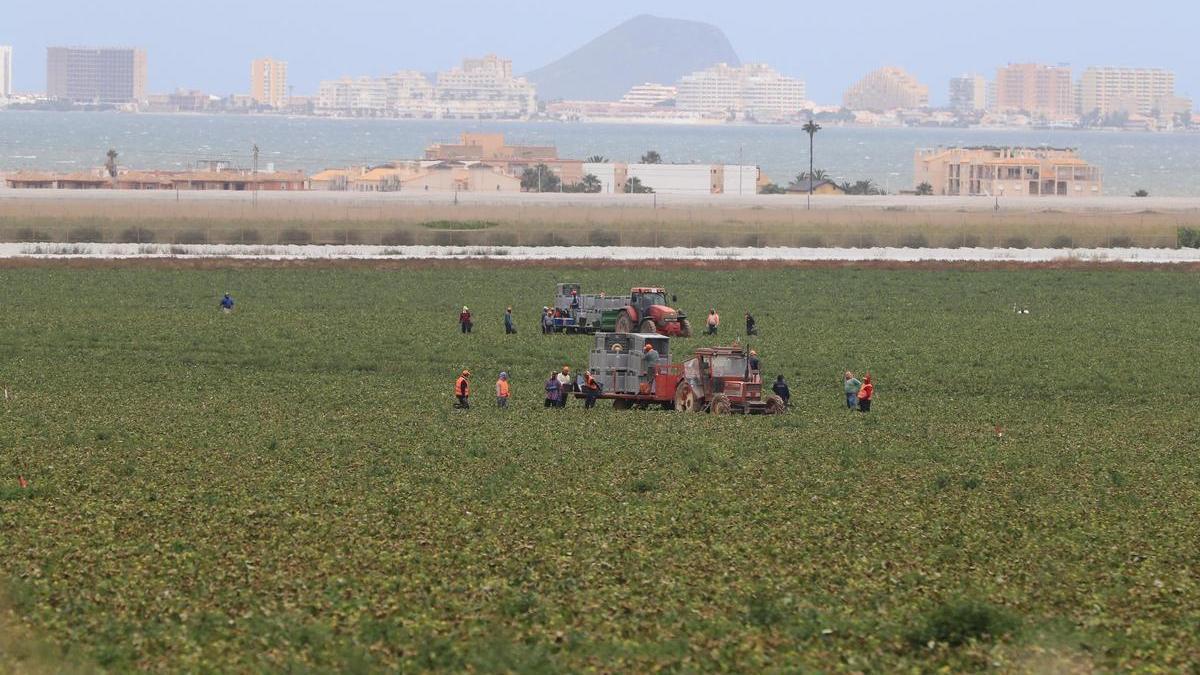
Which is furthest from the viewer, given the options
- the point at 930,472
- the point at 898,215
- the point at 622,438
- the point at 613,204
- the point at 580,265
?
the point at 613,204

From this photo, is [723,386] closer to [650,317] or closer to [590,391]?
[590,391]

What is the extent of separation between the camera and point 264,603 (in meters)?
20.0

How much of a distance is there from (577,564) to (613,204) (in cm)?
12003

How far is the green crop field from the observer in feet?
61.7

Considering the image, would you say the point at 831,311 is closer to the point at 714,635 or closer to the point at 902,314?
the point at 902,314

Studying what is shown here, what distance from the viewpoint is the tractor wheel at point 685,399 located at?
3953 centimetres

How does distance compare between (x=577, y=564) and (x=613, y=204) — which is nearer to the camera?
(x=577, y=564)

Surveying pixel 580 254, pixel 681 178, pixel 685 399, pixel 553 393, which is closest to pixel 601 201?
pixel 681 178

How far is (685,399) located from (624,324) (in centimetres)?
1644

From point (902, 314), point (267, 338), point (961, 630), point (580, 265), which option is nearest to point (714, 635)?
point (961, 630)

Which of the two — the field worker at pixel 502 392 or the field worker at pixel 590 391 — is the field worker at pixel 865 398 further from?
the field worker at pixel 502 392

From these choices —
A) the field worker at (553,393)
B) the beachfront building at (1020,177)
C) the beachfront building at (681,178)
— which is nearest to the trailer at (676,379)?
the field worker at (553,393)

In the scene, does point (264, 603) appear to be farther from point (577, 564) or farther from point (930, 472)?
point (930, 472)

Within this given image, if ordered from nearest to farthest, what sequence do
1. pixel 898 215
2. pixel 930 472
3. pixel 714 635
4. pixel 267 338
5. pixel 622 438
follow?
pixel 714 635 < pixel 930 472 < pixel 622 438 < pixel 267 338 < pixel 898 215
